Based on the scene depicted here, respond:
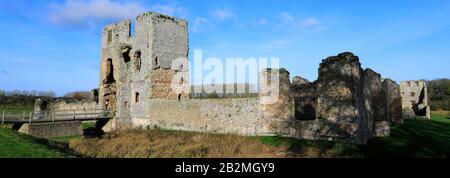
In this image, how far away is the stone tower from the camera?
23.0m

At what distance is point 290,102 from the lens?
16266mm

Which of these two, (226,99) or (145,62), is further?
(145,62)

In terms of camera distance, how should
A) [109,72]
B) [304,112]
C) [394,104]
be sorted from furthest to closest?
[109,72] < [394,104] < [304,112]

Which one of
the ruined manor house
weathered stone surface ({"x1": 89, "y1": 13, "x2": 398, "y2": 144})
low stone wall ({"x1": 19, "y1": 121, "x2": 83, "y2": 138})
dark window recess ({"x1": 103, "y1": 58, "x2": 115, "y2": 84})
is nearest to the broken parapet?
the ruined manor house

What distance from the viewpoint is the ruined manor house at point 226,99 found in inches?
563

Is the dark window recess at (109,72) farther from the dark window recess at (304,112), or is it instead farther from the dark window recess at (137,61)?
the dark window recess at (304,112)

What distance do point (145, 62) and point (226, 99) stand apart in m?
7.60

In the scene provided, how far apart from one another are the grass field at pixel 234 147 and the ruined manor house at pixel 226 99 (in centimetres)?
87

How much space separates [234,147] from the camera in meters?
14.4

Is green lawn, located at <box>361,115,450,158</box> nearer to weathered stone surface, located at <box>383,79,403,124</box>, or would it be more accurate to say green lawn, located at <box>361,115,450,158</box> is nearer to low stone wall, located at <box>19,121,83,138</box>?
weathered stone surface, located at <box>383,79,403,124</box>

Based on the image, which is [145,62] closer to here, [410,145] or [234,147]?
[234,147]

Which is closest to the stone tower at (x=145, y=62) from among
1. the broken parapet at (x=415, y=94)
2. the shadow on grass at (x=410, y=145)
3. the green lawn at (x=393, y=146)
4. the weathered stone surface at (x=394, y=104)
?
the green lawn at (x=393, y=146)

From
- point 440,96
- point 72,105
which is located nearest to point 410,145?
point 72,105
